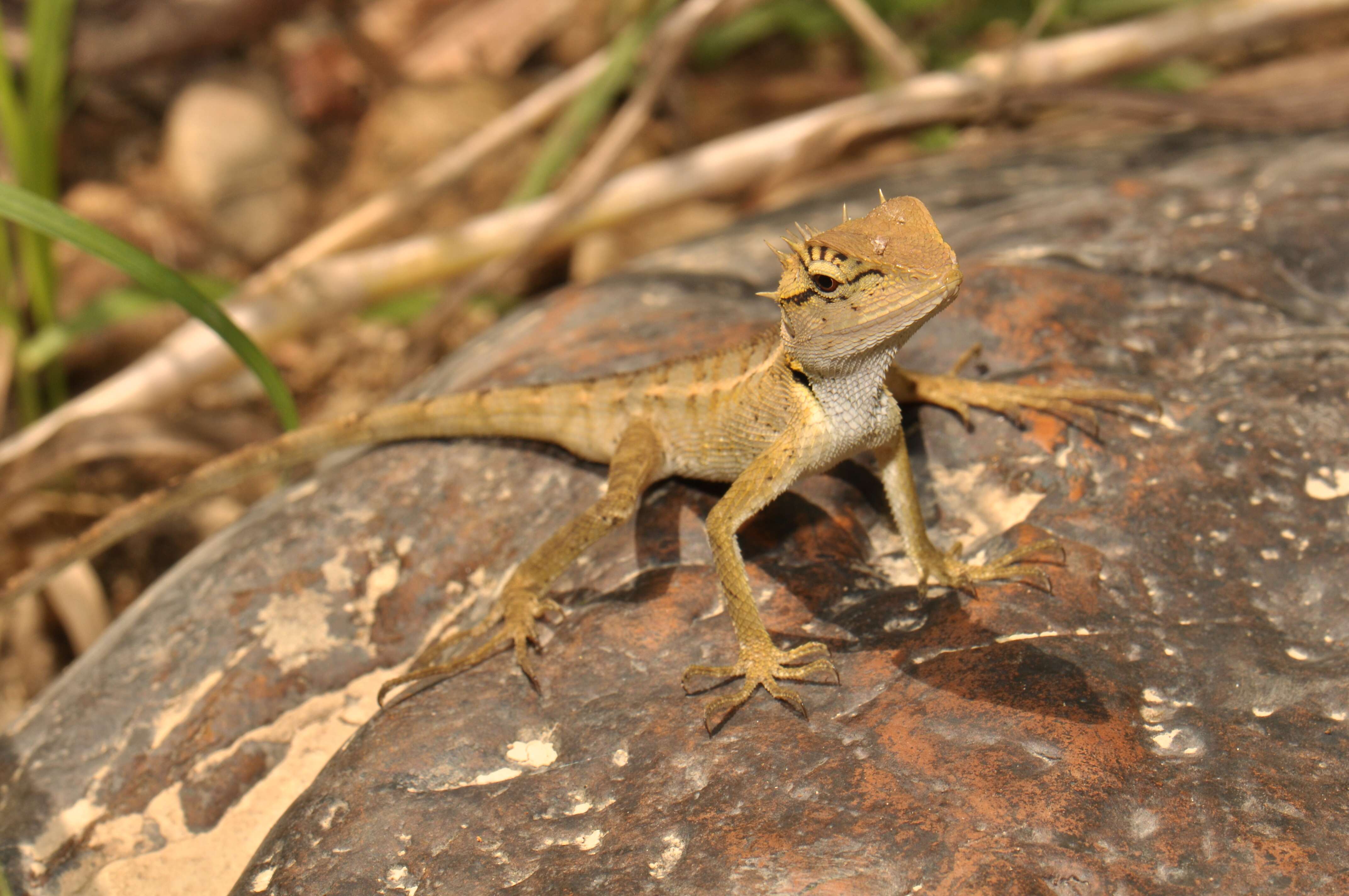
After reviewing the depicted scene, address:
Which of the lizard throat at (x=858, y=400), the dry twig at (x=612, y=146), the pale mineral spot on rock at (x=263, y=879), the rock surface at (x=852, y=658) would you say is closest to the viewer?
the rock surface at (x=852, y=658)

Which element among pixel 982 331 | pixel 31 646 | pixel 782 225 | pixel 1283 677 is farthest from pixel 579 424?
pixel 31 646

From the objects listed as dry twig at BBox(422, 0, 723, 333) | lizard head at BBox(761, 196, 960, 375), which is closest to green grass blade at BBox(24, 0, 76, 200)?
dry twig at BBox(422, 0, 723, 333)

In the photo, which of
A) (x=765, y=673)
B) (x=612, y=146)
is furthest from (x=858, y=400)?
(x=612, y=146)

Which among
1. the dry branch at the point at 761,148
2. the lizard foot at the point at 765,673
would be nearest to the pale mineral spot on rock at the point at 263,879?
the lizard foot at the point at 765,673

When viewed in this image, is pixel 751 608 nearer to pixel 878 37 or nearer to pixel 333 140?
pixel 878 37

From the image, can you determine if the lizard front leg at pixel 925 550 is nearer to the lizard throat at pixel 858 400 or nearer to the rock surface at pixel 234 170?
the lizard throat at pixel 858 400
